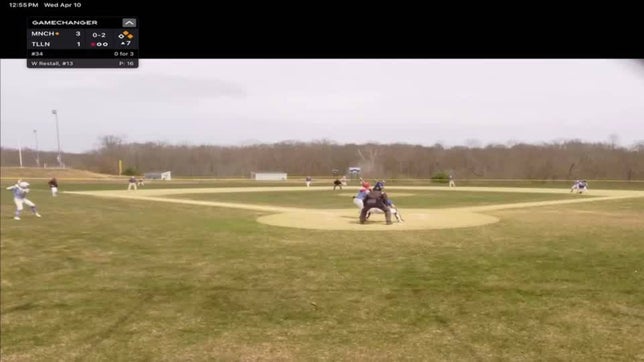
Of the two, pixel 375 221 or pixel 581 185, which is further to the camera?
pixel 375 221

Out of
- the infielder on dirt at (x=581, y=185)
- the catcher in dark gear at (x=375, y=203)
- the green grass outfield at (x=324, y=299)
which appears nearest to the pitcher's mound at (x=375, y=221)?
the catcher in dark gear at (x=375, y=203)

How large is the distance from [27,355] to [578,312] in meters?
5.36

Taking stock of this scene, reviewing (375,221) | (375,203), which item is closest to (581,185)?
(375,203)

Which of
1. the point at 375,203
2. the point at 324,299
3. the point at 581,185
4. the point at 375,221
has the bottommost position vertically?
the point at 375,221

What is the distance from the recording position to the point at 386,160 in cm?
652

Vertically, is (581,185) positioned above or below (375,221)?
above

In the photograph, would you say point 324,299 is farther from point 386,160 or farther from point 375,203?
point 375,203

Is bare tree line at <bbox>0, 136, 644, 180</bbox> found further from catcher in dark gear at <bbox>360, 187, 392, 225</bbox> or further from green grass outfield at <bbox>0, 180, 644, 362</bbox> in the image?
catcher in dark gear at <bbox>360, 187, 392, 225</bbox>

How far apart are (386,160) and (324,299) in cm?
239

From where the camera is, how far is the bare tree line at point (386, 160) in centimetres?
444

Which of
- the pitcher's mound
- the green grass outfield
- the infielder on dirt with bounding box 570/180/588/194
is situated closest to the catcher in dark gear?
the pitcher's mound

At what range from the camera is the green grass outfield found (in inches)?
150
